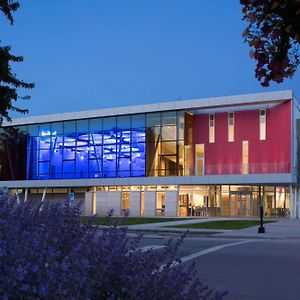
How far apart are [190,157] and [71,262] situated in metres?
44.6

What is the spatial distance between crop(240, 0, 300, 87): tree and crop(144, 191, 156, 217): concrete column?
144ft

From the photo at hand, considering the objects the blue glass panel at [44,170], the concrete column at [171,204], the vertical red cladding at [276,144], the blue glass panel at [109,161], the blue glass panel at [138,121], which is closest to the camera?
the vertical red cladding at [276,144]

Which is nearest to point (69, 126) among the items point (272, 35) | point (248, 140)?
point (248, 140)

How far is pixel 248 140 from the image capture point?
46656 mm

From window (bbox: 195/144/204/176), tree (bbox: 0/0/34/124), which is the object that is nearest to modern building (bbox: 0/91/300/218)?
window (bbox: 195/144/204/176)

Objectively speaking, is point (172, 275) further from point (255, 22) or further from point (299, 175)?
point (299, 175)

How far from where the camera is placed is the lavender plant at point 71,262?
3123 millimetres

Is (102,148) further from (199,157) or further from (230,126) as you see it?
(230,126)

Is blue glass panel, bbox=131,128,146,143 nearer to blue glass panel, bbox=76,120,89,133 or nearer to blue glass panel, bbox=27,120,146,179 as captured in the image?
blue glass panel, bbox=27,120,146,179

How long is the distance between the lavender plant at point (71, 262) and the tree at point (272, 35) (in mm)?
1703

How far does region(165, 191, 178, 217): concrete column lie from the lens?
1842 inches

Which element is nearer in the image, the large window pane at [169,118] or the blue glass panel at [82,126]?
the large window pane at [169,118]

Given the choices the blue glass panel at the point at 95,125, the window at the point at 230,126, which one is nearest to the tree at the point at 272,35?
the window at the point at 230,126

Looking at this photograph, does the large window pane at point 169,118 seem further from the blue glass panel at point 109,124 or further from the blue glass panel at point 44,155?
the blue glass panel at point 44,155
